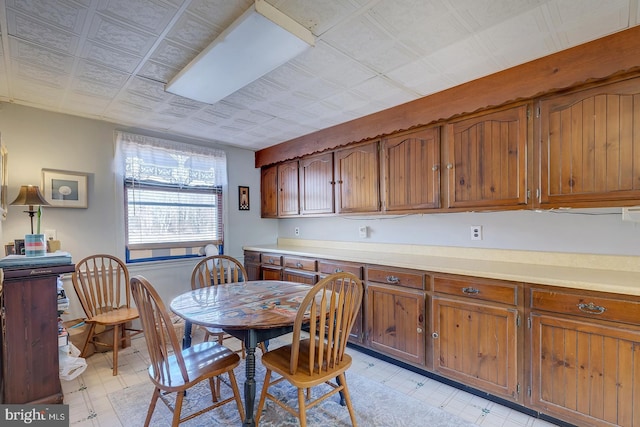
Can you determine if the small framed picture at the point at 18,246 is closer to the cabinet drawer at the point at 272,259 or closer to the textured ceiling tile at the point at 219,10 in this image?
the cabinet drawer at the point at 272,259

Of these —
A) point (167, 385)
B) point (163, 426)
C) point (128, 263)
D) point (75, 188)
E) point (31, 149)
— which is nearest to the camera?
point (167, 385)

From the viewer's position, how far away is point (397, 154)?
2773mm

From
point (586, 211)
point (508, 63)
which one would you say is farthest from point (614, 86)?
point (586, 211)

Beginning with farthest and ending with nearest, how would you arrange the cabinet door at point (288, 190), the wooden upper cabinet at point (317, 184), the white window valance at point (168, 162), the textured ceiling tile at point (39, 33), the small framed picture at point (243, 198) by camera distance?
the small framed picture at point (243, 198) < the cabinet door at point (288, 190) < the wooden upper cabinet at point (317, 184) < the white window valance at point (168, 162) < the textured ceiling tile at point (39, 33)

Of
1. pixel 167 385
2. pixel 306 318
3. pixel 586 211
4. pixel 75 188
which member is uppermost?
pixel 75 188

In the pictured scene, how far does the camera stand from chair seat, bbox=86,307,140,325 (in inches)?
97.8

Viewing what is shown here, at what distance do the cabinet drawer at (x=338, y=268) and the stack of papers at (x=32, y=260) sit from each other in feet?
6.79

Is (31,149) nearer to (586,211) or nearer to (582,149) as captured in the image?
(582,149)

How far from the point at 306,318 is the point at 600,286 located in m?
1.60

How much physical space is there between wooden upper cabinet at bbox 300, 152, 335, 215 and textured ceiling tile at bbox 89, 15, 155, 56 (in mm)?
2042

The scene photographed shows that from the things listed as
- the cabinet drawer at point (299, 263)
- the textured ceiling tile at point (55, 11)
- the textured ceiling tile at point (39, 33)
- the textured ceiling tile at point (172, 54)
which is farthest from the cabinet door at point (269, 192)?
the textured ceiling tile at point (55, 11)

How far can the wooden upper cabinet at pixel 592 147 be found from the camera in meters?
1.68

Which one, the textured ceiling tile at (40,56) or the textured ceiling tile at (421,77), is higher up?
the textured ceiling tile at (40,56)

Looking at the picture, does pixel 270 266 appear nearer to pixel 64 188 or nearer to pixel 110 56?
pixel 64 188
